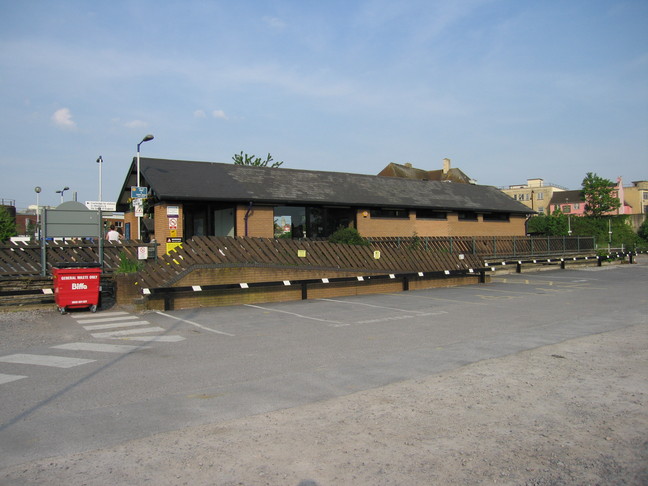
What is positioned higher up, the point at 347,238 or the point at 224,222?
the point at 224,222

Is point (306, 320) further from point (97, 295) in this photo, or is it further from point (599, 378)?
point (599, 378)

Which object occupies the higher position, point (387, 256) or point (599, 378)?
point (387, 256)

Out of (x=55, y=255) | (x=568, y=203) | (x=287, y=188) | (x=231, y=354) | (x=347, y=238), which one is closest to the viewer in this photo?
(x=231, y=354)

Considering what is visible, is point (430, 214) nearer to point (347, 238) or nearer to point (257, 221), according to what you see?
point (347, 238)

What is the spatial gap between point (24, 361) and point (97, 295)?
5.68m

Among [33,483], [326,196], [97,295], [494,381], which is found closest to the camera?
[33,483]

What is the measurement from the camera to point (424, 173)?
75.7 m

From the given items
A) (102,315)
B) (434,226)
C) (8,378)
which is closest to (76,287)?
(102,315)

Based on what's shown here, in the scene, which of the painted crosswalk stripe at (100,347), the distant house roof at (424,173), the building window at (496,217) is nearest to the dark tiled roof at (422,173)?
the distant house roof at (424,173)

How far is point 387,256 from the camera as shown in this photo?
19828mm

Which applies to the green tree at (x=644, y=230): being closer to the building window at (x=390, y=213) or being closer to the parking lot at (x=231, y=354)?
the building window at (x=390, y=213)

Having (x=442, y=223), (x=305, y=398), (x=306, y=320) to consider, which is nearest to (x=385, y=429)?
(x=305, y=398)

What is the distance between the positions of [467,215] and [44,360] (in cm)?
2802

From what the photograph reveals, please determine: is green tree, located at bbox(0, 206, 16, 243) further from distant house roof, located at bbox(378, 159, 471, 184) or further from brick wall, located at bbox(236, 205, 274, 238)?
distant house roof, located at bbox(378, 159, 471, 184)
